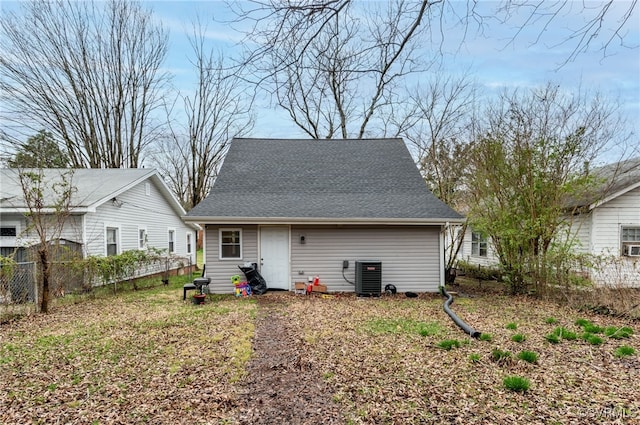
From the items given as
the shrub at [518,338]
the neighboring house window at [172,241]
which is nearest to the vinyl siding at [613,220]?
the shrub at [518,338]

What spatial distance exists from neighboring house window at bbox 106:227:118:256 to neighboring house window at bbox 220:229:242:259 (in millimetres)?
4815

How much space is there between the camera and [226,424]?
308 cm

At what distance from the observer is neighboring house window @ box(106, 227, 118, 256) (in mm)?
11953

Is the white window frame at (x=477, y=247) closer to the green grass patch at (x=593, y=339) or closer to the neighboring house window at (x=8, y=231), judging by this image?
the green grass patch at (x=593, y=339)

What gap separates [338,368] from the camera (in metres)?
4.29

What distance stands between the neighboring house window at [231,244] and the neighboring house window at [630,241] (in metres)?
11.6

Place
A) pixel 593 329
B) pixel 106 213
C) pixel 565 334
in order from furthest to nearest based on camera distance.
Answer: pixel 106 213 < pixel 593 329 < pixel 565 334

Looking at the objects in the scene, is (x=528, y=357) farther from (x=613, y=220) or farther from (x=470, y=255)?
(x=470, y=255)

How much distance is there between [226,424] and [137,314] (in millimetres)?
5314

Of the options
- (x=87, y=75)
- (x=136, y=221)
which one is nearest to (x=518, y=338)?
(x=136, y=221)

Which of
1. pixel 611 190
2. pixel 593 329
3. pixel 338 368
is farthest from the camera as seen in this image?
pixel 611 190

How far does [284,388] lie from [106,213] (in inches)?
410

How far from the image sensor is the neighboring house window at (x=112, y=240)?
11953 millimetres

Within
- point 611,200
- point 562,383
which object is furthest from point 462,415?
point 611,200
